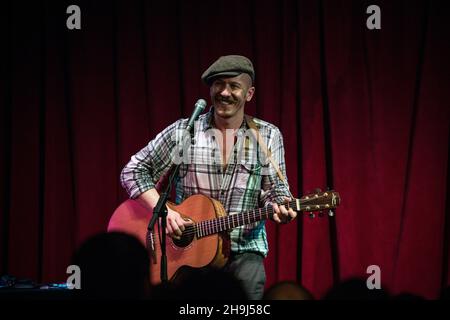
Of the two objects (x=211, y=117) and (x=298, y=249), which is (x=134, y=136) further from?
(x=298, y=249)

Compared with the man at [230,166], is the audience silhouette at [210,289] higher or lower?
lower

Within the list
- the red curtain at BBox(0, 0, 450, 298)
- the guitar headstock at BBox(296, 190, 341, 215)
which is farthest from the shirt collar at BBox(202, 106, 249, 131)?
the red curtain at BBox(0, 0, 450, 298)

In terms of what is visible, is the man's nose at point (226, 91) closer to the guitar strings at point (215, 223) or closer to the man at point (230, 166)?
the man at point (230, 166)

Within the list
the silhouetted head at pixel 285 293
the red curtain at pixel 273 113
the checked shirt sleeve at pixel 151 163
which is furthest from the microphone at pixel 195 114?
the red curtain at pixel 273 113

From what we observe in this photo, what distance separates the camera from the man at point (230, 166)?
132 inches

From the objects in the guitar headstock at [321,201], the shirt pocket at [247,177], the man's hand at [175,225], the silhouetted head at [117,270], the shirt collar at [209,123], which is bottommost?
the silhouetted head at [117,270]

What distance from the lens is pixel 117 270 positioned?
2.72 m

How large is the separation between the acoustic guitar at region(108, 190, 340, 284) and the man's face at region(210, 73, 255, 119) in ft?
1.78

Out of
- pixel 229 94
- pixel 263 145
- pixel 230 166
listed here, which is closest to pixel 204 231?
pixel 230 166

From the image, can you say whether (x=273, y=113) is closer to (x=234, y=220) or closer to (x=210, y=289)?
(x=234, y=220)

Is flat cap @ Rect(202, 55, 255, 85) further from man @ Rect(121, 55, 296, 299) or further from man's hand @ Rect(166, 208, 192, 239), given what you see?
man's hand @ Rect(166, 208, 192, 239)

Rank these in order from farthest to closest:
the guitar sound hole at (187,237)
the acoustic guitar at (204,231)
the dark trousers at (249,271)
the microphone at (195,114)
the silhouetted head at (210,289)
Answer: the guitar sound hole at (187,237) → the dark trousers at (249,271) → the acoustic guitar at (204,231) → the microphone at (195,114) → the silhouetted head at (210,289)

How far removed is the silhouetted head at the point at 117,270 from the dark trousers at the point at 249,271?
51 cm
